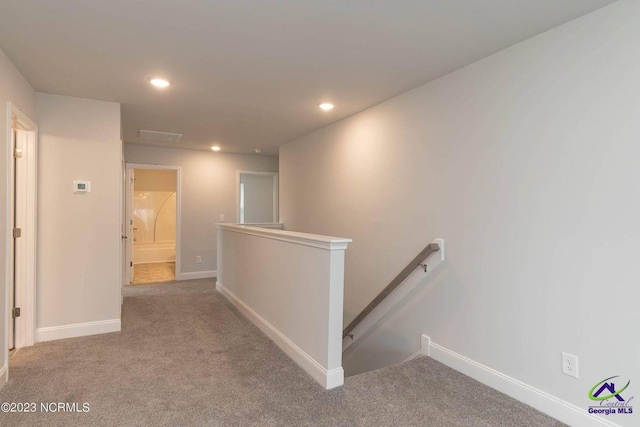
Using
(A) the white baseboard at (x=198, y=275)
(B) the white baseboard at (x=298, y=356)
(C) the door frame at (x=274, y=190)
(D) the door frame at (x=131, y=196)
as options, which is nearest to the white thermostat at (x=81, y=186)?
(B) the white baseboard at (x=298, y=356)

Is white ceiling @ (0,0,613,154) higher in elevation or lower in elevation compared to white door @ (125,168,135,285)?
higher

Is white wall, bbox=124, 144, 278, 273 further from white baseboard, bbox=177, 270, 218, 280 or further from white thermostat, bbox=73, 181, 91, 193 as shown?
white thermostat, bbox=73, 181, 91, 193

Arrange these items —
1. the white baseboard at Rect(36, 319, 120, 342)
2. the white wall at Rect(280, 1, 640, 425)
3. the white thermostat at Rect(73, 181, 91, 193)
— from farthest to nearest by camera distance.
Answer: the white thermostat at Rect(73, 181, 91, 193), the white baseboard at Rect(36, 319, 120, 342), the white wall at Rect(280, 1, 640, 425)

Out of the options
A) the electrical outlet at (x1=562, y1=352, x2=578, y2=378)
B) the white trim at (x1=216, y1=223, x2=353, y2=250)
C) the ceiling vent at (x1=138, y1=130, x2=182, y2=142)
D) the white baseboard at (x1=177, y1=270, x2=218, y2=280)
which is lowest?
the white baseboard at (x1=177, y1=270, x2=218, y2=280)

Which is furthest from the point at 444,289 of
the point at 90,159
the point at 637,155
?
the point at 90,159

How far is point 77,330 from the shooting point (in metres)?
3.28

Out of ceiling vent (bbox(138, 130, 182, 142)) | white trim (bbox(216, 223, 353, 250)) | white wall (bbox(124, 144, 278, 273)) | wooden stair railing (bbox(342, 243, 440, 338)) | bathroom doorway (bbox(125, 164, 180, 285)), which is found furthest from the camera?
bathroom doorway (bbox(125, 164, 180, 285))

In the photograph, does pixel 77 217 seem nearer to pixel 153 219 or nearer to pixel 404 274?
pixel 404 274

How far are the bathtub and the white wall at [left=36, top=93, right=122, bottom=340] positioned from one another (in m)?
5.29

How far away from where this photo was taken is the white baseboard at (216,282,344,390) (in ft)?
7.56

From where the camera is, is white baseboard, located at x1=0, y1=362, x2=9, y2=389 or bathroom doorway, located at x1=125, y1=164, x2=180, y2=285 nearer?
white baseboard, located at x1=0, y1=362, x2=9, y2=389

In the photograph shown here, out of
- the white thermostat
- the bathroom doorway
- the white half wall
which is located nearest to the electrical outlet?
the white half wall

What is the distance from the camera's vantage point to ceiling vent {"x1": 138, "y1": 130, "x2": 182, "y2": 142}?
4.78 meters

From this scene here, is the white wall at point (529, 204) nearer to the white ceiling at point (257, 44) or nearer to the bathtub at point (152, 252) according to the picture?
the white ceiling at point (257, 44)
